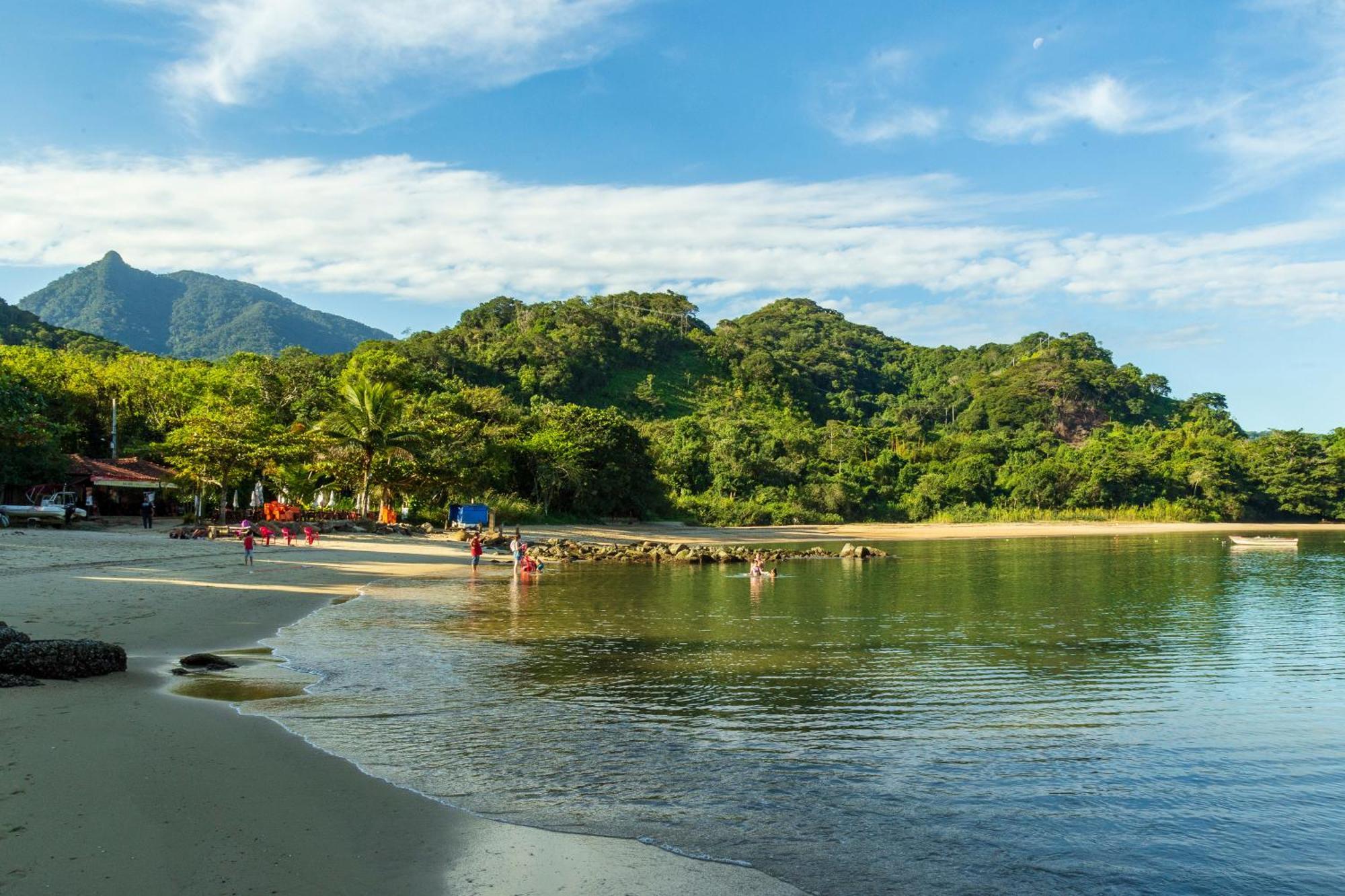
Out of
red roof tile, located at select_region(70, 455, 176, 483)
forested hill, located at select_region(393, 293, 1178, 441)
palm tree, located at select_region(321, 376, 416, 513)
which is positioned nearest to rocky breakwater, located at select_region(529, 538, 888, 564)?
palm tree, located at select_region(321, 376, 416, 513)

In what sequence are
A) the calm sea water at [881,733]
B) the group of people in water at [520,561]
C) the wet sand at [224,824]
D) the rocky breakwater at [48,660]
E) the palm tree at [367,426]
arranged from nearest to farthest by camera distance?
the wet sand at [224,824]
the calm sea water at [881,733]
the rocky breakwater at [48,660]
the group of people in water at [520,561]
the palm tree at [367,426]

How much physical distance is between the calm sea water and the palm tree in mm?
24292

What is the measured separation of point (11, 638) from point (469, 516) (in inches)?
1522

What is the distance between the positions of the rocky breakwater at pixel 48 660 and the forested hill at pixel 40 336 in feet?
235

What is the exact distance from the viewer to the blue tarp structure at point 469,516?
4962 centimetres

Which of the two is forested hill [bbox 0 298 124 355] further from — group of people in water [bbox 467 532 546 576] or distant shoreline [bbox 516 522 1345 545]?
group of people in water [bbox 467 532 546 576]

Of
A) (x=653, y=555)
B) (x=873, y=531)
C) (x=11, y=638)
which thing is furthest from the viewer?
(x=873, y=531)

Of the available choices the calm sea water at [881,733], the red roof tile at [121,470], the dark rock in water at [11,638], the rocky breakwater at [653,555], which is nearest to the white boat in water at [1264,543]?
the rocky breakwater at [653,555]

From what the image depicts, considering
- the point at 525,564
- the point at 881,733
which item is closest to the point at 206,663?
the point at 881,733

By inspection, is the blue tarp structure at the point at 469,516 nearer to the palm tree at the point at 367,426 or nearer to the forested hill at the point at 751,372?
the palm tree at the point at 367,426

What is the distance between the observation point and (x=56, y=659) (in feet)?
34.7

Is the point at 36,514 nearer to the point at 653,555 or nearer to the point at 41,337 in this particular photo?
the point at 653,555

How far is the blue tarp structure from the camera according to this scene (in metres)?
49.6

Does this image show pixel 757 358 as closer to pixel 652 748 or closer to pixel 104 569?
pixel 104 569
